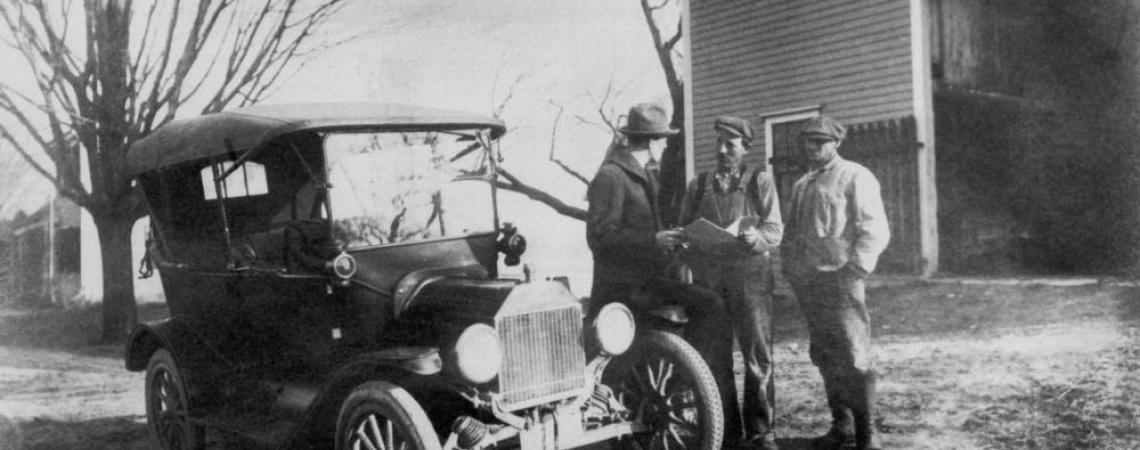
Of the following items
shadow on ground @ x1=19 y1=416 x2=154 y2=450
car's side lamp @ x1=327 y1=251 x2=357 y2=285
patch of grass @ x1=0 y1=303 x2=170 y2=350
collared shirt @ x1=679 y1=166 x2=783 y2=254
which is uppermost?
collared shirt @ x1=679 y1=166 x2=783 y2=254

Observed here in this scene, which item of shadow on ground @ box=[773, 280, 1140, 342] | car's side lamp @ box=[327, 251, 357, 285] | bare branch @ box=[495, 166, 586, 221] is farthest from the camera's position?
bare branch @ box=[495, 166, 586, 221]

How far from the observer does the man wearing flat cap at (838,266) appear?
154 inches

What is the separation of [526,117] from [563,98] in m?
1.01

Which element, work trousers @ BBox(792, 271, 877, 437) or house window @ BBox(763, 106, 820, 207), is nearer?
work trousers @ BBox(792, 271, 877, 437)

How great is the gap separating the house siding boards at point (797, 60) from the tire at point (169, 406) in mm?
7658

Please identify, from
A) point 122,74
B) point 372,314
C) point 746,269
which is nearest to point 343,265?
point 372,314

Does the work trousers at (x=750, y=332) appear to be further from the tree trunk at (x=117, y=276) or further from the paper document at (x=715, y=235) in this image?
the tree trunk at (x=117, y=276)

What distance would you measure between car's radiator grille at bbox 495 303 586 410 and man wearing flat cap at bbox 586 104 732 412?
366mm

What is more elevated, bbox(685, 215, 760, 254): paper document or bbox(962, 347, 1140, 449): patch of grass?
bbox(685, 215, 760, 254): paper document

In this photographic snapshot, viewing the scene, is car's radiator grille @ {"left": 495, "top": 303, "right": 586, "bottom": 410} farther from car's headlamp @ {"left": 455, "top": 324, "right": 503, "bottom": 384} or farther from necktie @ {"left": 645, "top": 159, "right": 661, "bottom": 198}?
necktie @ {"left": 645, "top": 159, "right": 661, "bottom": 198}

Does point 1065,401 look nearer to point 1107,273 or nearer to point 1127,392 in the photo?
point 1127,392

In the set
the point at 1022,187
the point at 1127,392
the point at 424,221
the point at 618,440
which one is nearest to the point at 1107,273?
the point at 1022,187

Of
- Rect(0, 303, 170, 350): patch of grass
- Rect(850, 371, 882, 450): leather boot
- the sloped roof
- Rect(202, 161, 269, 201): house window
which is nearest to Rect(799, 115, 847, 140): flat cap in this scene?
Rect(850, 371, 882, 450): leather boot

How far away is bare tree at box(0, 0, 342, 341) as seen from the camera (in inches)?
339
